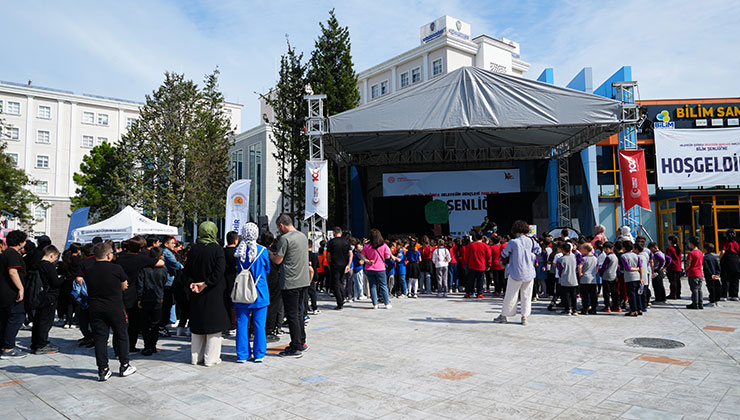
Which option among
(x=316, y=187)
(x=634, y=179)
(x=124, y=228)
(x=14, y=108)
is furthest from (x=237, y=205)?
(x=14, y=108)

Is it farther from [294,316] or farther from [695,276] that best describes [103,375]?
[695,276]

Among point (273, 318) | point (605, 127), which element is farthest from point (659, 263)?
point (273, 318)

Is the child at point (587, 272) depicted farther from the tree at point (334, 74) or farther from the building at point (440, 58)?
the building at point (440, 58)

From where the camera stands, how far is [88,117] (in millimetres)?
52250

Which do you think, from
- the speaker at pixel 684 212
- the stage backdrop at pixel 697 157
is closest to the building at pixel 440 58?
the stage backdrop at pixel 697 157

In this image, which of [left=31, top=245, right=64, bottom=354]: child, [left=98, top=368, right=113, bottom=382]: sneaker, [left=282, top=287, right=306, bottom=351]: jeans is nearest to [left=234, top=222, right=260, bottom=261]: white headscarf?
[left=282, top=287, right=306, bottom=351]: jeans

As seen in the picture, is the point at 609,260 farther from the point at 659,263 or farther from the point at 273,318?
the point at 273,318

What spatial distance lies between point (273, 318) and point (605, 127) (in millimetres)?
13483

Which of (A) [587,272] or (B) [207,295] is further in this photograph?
(A) [587,272]

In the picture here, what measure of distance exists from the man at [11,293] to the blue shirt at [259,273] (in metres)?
3.03

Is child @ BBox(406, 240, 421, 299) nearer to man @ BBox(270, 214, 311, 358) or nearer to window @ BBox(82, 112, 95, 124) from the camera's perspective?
man @ BBox(270, 214, 311, 358)

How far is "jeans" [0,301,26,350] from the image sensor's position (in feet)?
20.5

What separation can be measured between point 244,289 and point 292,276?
30.4 inches

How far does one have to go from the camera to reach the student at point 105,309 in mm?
5000
